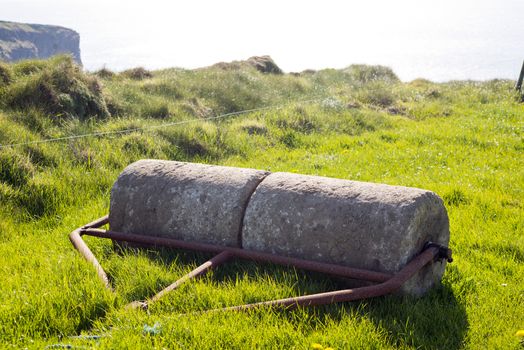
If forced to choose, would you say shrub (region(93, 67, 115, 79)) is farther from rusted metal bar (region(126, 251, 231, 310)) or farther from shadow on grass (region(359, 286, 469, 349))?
shadow on grass (region(359, 286, 469, 349))

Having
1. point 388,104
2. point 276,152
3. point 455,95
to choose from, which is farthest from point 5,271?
point 455,95

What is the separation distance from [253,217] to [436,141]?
697cm

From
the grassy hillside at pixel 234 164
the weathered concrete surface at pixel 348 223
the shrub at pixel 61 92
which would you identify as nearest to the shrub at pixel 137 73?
the grassy hillside at pixel 234 164

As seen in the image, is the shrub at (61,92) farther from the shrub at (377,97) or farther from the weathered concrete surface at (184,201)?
the shrub at (377,97)

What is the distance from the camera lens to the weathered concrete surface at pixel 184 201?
4.06 m

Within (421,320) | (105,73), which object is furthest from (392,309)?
(105,73)

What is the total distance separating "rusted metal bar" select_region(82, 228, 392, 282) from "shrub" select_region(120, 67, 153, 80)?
1052 cm

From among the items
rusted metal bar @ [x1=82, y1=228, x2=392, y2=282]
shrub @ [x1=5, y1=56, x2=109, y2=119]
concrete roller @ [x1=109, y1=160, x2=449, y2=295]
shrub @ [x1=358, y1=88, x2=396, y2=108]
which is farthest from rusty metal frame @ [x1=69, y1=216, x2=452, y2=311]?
shrub @ [x1=358, y1=88, x2=396, y2=108]

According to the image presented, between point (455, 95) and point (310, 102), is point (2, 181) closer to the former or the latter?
point (310, 102)

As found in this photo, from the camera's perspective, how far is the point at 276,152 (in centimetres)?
930

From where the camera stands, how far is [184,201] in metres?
4.20

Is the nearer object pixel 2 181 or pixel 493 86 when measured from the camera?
pixel 2 181

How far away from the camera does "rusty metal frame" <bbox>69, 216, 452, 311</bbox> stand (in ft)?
10.4

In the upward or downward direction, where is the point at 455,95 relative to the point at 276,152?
upward
